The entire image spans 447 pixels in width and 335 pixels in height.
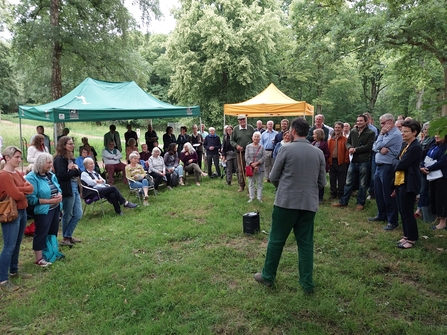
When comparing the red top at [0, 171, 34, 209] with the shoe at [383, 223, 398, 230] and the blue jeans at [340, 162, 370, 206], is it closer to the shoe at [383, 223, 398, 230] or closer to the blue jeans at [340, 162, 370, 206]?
the shoe at [383, 223, 398, 230]

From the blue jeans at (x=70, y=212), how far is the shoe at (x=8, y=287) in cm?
119

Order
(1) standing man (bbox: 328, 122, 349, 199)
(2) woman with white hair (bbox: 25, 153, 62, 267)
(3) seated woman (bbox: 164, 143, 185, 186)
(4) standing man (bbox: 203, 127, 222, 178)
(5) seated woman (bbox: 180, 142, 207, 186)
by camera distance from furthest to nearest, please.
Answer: (4) standing man (bbox: 203, 127, 222, 178) < (5) seated woman (bbox: 180, 142, 207, 186) < (3) seated woman (bbox: 164, 143, 185, 186) < (1) standing man (bbox: 328, 122, 349, 199) < (2) woman with white hair (bbox: 25, 153, 62, 267)

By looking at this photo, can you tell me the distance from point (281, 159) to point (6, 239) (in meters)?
3.14

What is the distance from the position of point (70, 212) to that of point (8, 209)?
130cm

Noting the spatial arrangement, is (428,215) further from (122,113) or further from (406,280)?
(122,113)

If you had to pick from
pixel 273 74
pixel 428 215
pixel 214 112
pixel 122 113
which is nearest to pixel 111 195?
pixel 122 113

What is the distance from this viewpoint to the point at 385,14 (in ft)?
34.9

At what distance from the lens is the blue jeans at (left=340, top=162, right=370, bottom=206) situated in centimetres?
632

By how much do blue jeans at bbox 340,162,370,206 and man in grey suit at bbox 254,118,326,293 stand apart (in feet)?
11.4

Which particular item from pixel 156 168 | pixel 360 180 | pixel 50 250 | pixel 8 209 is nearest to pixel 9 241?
pixel 8 209

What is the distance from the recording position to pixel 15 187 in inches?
136

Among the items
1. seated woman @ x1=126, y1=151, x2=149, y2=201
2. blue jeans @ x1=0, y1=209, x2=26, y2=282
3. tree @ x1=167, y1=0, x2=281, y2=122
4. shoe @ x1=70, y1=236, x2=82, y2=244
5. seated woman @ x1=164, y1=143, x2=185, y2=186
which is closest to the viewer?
blue jeans @ x1=0, y1=209, x2=26, y2=282

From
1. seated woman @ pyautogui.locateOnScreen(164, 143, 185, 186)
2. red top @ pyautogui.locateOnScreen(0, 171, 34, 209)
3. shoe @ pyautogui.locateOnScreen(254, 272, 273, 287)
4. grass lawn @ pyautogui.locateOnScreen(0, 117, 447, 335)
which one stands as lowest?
grass lawn @ pyautogui.locateOnScreen(0, 117, 447, 335)

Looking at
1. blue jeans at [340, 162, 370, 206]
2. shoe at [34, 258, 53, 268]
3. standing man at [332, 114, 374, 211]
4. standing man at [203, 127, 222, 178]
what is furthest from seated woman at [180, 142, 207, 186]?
shoe at [34, 258, 53, 268]
